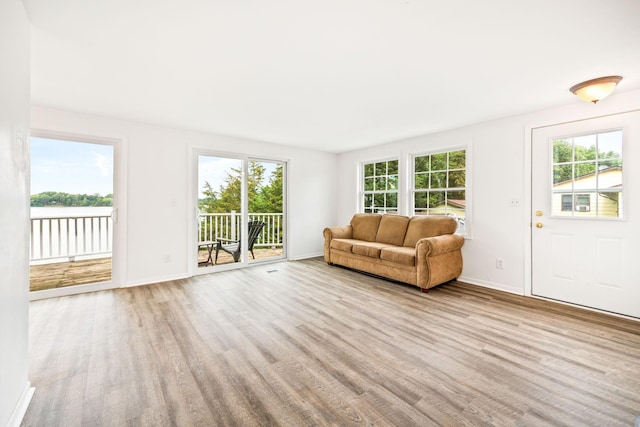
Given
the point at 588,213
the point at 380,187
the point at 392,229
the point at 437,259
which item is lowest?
the point at 437,259

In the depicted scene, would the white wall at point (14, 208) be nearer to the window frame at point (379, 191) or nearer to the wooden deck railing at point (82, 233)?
the wooden deck railing at point (82, 233)

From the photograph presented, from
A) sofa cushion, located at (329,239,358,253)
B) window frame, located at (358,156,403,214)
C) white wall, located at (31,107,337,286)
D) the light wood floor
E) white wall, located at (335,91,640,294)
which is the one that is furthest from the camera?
window frame, located at (358,156,403,214)

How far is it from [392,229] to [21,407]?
14.2 ft

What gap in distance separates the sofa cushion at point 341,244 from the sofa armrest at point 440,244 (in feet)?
4.29

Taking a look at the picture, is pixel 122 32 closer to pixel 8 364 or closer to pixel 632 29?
pixel 8 364

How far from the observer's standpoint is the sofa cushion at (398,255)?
362 cm

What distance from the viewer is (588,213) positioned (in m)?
3.01

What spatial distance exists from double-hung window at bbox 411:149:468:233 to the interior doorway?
467cm

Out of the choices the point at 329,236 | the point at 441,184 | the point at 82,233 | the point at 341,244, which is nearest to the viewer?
the point at 441,184

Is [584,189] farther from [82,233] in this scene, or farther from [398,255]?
[82,233]

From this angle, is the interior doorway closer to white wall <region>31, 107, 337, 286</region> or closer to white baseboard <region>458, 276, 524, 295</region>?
white wall <region>31, 107, 337, 286</region>

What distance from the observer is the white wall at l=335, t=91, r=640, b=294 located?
3.42 m

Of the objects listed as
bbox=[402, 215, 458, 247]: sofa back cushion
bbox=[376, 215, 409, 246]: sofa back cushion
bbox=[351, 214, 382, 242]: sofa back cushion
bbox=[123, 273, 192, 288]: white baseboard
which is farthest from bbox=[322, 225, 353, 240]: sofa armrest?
bbox=[123, 273, 192, 288]: white baseboard

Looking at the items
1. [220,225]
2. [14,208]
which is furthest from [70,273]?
[14,208]
